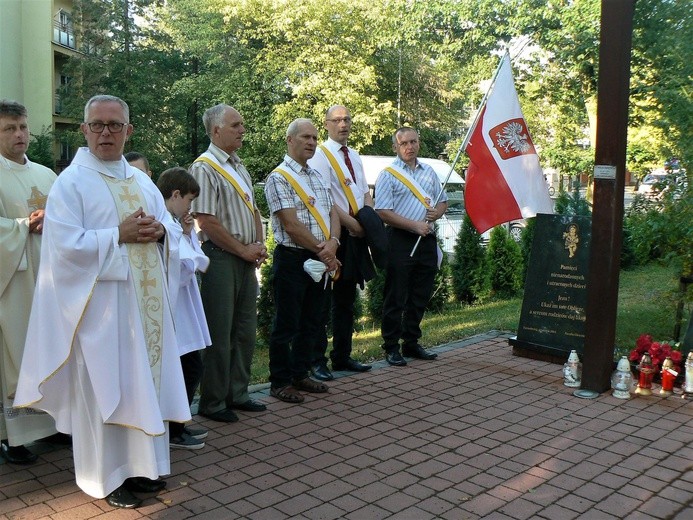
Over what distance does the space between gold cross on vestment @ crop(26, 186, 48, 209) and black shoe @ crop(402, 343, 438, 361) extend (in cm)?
383

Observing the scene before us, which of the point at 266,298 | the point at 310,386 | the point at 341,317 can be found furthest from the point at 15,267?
the point at 266,298

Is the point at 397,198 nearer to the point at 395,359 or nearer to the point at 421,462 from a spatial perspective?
the point at 395,359

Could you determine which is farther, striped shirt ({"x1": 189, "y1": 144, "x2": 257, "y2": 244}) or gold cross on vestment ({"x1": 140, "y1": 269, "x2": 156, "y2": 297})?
striped shirt ({"x1": 189, "y1": 144, "x2": 257, "y2": 244})

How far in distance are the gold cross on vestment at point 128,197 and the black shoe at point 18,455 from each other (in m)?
1.70

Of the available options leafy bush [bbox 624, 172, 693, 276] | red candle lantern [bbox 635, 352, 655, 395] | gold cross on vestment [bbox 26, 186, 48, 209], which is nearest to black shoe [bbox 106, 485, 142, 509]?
gold cross on vestment [bbox 26, 186, 48, 209]

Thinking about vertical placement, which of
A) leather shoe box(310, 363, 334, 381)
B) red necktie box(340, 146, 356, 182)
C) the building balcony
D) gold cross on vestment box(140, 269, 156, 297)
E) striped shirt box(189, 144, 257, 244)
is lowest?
leather shoe box(310, 363, 334, 381)

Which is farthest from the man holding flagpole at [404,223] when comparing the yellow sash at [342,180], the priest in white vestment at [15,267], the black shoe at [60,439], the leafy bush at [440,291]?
the leafy bush at [440,291]

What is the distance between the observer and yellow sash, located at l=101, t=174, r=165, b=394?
374cm

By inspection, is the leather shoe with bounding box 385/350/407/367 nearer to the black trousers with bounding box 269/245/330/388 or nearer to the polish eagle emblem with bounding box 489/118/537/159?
the black trousers with bounding box 269/245/330/388

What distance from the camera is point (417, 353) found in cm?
701

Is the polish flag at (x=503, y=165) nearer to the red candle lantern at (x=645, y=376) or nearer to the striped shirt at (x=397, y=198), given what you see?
the striped shirt at (x=397, y=198)

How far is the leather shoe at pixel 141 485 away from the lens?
386 cm

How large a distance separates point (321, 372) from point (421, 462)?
76.2 inches

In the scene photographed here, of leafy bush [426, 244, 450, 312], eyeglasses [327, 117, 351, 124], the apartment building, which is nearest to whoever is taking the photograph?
eyeglasses [327, 117, 351, 124]
